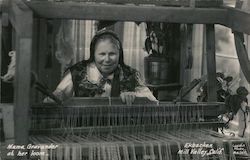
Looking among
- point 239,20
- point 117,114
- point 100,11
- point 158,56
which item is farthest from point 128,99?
point 158,56

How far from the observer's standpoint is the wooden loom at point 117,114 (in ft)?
4.85

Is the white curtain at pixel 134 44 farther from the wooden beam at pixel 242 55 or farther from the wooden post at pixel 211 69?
the wooden beam at pixel 242 55

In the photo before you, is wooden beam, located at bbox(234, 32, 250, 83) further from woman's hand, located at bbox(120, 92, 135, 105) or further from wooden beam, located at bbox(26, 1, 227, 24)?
woman's hand, located at bbox(120, 92, 135, 105)

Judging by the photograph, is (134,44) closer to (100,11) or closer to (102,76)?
(102,76)

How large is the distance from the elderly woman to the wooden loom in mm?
367

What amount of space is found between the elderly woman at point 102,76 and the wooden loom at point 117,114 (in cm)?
37

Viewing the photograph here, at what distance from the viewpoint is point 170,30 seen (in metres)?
5.05

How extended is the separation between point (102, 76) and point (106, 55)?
0.40 ft

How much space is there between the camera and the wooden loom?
4.85 ft

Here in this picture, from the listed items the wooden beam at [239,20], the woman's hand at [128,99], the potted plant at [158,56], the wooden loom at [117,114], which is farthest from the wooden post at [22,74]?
the potted plant at [158,56]

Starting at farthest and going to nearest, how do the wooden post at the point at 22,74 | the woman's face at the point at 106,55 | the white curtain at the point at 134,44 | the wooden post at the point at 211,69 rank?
the white curtain at the point at 134,44, the woman's face at the point at 106,55, the wooden post at the point at 211,69, the wooden post at the point at 22,74

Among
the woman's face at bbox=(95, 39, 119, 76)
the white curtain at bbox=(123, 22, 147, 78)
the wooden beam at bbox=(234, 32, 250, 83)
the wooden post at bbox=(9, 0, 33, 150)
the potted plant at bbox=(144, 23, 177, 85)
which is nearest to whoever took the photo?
the wooden post at bbox=(9, 0, 33, 150)

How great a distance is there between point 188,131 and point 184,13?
0.42 metres

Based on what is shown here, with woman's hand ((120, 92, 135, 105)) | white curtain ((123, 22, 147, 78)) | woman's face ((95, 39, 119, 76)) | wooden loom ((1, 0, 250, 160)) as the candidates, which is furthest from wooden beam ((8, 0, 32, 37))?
white curtain ((123, 22, 147, 78))
